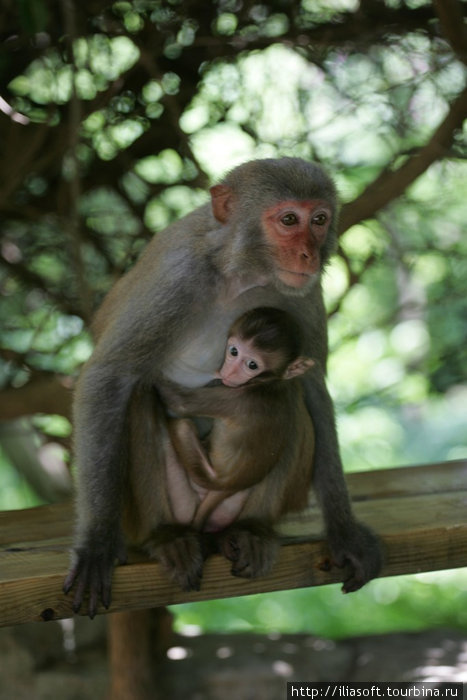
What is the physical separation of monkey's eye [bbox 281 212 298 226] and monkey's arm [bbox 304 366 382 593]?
0.63 m

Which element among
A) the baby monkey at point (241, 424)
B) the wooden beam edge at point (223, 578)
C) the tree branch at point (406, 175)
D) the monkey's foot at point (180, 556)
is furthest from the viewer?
the tree branch at point (406, 175)

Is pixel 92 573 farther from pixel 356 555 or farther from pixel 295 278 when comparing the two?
pixel 295 278

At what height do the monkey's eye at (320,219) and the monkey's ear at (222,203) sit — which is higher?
the monkey's ear at (222,203)

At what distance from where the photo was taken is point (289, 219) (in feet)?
9.16

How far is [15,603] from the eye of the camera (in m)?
2.52

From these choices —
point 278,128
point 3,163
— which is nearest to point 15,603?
point 3,163

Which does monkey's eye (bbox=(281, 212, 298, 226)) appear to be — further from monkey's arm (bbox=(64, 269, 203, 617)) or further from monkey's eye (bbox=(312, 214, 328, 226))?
monkey's arm (bbox=(64, 269, 203, 617))

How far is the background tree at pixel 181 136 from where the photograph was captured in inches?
176

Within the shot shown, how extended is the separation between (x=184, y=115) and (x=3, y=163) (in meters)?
0.98

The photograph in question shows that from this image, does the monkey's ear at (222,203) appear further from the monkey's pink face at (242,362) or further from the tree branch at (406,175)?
the tree branch at (406,175)

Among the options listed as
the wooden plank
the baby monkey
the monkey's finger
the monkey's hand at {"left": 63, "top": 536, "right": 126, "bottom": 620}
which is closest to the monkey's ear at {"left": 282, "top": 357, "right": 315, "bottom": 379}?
the baby monkey

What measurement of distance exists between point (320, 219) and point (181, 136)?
6.27 feet

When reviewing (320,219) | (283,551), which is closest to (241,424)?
(283,551)

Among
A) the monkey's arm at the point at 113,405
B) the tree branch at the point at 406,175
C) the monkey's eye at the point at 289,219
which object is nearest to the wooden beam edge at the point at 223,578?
the monkey's arm at the point at 113,405
